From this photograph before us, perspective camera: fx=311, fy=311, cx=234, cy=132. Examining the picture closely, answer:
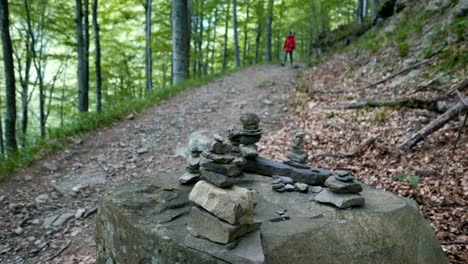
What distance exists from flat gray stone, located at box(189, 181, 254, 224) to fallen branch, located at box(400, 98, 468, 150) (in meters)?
4.07

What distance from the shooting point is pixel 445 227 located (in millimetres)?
3670

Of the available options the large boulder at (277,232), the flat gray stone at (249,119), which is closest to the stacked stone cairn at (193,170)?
the large boulder at (277,232)

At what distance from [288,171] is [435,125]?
3.13m

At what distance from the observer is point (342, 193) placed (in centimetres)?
296

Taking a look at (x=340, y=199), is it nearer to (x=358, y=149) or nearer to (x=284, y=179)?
(x=284, y=179)

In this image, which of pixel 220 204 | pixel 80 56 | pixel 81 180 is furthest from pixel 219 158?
pixel 80 56

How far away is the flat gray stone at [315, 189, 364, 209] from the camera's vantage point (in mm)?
2852

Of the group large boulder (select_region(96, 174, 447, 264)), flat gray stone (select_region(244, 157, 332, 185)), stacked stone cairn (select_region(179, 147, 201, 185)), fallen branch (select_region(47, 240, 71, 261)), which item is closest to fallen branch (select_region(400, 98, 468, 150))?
large boulder (select_region(96, 174, 447, 264))

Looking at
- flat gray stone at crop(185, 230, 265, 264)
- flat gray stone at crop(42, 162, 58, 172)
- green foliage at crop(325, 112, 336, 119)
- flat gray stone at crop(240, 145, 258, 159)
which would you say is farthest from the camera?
green foliage at crop(325, 112, 336, 119)

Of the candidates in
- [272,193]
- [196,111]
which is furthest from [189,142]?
[272,193]

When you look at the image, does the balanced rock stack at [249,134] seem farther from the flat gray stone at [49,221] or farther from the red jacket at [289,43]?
the red jacket at [289,43]

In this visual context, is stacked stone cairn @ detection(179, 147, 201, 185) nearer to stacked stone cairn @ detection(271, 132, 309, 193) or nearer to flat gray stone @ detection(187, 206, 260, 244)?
stacked stone cairn @ detection(271, 132, 309, 193)

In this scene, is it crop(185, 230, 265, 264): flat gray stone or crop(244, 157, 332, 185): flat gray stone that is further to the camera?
crop(244, 157, 332, 185): flat gray stone

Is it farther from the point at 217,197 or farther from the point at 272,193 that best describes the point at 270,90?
the point at 217,197
